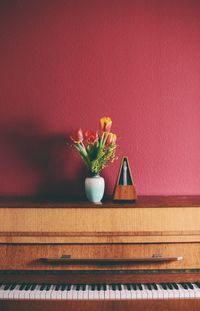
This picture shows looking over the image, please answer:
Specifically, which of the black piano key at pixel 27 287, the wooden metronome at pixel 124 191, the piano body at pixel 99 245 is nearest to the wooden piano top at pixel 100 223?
the piano body at pixel 99 245

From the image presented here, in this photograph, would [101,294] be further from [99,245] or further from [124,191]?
[124,191]

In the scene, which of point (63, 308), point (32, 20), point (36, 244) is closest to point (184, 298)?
point (63, 308)

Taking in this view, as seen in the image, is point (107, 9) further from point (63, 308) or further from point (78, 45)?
point (63, 308)

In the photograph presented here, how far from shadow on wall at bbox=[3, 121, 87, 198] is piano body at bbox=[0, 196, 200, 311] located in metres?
0.52

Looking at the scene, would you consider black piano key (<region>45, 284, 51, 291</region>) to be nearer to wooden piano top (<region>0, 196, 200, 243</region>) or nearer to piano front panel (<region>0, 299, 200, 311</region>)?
piano front panel (<region>0, 299, 200, 311</region>)

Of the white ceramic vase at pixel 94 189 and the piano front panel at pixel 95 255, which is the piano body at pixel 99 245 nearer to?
the piano front panel at pixel 95 255

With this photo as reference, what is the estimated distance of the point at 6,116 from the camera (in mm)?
3180

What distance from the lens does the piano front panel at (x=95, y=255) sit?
8.60 ft

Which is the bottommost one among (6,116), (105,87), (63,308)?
(63,308)

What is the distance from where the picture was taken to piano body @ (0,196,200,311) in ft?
8.56

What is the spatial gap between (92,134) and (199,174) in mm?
1022

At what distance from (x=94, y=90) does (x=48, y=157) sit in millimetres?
654

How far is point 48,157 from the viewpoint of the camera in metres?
3.18

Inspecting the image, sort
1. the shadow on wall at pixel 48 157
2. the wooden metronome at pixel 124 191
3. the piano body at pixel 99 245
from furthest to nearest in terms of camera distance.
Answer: the shadow on wall at pixel 48 157
the wooden metronome at pixel 124 191
the piano body at pixel 99 245
